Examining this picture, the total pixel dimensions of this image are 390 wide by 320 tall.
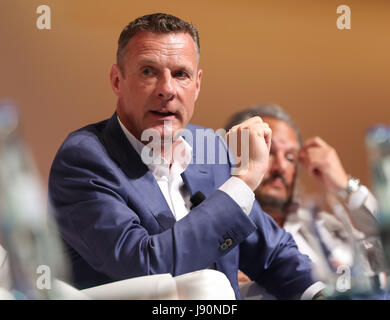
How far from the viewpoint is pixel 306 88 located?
224 cm

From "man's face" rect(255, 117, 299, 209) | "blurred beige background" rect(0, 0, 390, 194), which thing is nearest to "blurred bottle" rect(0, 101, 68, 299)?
"blurred beige background" rect(0, 0, 390, 194)

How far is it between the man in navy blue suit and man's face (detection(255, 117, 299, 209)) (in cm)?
76

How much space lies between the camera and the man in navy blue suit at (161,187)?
1340 millimetres

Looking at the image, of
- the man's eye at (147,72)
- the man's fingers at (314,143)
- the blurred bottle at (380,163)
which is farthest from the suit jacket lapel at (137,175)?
the blurred bottle at (380,163)

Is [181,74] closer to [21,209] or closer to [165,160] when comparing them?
[165,160]

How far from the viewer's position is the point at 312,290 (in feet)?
5.17

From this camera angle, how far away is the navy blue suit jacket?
1326 mm

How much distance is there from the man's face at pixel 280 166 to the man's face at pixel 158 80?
0.95 meters

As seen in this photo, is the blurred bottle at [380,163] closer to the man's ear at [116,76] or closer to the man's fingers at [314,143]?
the man's fingers at [314,143]

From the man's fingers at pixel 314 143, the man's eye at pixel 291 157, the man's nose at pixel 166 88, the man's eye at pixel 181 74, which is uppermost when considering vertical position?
the man's eye at pixel 181 74

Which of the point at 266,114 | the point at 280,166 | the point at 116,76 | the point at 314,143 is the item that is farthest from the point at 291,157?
the point at 116,76

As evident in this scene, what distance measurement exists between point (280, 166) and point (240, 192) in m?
1.09

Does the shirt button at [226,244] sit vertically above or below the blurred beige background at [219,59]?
below

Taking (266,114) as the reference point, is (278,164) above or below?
below
